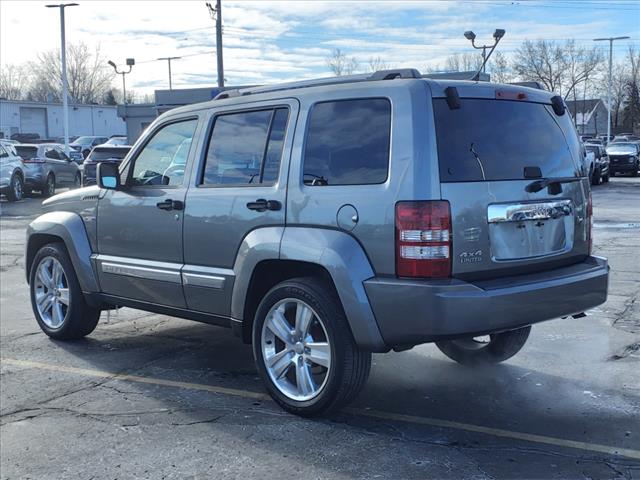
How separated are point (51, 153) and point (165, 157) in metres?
21.8

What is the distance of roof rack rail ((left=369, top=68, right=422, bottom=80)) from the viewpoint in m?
4.45

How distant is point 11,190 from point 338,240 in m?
20.6

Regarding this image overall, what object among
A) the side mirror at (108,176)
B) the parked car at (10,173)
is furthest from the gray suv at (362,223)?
the parked car at (10,173)

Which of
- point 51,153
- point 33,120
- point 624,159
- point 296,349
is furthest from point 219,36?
point 33,120

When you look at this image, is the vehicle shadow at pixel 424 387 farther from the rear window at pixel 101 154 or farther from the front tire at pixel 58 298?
the rear window at pixel 101 154

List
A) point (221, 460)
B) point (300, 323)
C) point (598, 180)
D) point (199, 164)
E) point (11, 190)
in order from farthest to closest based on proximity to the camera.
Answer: point (598, 180)
point (11, 190)
point (199, 164)
point (300, 323)
point (221, 460)

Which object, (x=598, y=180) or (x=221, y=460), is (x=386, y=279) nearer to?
(x=221, y=460)

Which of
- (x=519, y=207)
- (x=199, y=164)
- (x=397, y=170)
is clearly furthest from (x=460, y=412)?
(x=199, y=164)

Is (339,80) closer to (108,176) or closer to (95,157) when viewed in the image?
(108,176)

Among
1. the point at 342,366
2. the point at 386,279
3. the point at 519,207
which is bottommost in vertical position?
the point at 342,366

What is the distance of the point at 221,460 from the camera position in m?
4.06

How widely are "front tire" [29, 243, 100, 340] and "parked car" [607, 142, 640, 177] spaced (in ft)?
111

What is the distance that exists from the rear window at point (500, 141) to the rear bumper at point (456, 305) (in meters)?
0.61

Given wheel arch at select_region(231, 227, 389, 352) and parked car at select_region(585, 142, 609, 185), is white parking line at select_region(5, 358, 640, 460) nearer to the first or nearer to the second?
wheel arch at select_region(231, 227, 389, 352)
